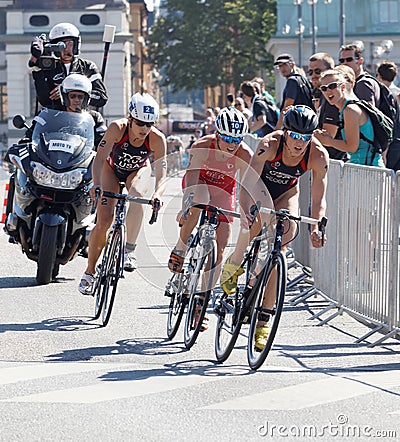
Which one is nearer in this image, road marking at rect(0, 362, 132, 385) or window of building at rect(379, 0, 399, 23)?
road marking at rect(0, 362, 132, 385)

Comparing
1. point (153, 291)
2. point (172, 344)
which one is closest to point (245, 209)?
point (172, 344)

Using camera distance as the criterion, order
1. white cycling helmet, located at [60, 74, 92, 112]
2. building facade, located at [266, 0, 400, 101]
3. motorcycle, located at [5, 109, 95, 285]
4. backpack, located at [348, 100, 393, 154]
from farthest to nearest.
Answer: building facade, located at [266, 0, 400, 101] → white cycling helmet, located at [60, 74, 92, 112] → motorcycle, located at [5, 109, 95, 285] → backpack, located at [348, 100, 393, 154]

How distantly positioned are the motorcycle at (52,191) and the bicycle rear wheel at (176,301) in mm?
2434

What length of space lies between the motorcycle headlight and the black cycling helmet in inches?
152

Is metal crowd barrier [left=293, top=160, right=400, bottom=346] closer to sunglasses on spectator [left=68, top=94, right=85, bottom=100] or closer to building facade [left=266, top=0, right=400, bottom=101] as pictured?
sunglasses on spectator [left=68, top=94, right=85, bottom=100]

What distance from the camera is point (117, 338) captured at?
31.1 ft

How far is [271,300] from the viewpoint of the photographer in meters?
8.32

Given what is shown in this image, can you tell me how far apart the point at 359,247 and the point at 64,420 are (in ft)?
13.5

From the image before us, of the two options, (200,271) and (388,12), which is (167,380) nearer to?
(200,271)

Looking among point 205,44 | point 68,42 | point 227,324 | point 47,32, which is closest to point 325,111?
point 68,42

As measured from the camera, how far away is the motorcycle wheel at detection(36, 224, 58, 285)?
1173 centimetres

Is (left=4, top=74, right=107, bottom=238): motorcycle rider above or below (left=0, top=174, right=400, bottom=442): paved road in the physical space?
above

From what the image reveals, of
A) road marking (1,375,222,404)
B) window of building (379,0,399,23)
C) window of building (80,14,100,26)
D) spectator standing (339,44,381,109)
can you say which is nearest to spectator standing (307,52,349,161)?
spectator standing (339,44,381,109)

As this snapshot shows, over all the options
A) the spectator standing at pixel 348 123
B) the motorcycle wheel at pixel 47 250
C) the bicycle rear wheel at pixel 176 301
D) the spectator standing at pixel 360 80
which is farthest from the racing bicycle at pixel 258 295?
the spectator standing at pixel 360 80
